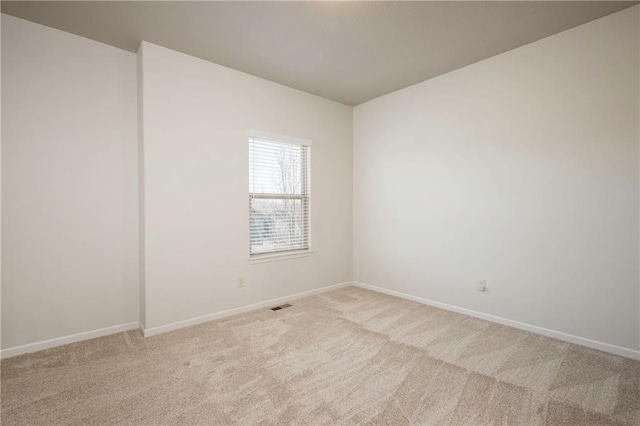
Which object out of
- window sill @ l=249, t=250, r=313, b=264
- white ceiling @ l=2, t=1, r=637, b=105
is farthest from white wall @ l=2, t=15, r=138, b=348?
window sill @ l=249, t=250, r=313, b=264

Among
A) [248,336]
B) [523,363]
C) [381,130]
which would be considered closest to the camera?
[523,363]

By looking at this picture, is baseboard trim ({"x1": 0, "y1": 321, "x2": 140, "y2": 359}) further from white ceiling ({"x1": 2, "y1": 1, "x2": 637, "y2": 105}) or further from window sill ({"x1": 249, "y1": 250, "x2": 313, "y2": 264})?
white ceiling ({"x1": 2, "y1": 1, "x2": 637, "y2": 105})

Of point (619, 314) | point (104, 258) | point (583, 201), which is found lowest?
point (619, 314)

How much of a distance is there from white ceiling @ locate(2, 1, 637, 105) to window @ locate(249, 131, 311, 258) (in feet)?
3.01

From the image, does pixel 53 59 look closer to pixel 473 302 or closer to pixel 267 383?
pixel 267 383

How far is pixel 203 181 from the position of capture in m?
3.23

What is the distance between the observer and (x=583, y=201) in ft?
8.69

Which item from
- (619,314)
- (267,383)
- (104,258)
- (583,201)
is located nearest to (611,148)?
(583,201)

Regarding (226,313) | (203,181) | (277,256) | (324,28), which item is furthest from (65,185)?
(324,28)

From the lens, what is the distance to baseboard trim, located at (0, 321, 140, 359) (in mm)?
2488

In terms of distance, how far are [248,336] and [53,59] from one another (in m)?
3.00

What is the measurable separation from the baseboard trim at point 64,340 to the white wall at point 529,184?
10.4 feet

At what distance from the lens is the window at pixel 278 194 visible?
145 inches

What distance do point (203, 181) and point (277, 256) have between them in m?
1.28
